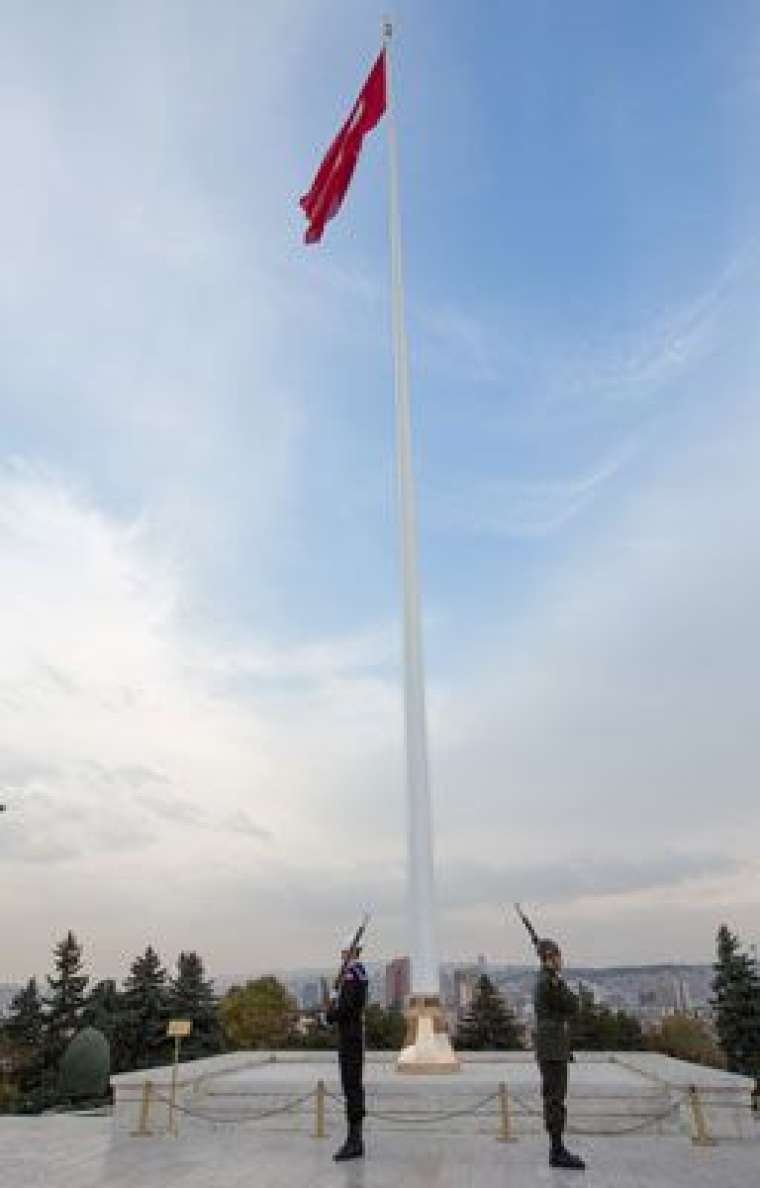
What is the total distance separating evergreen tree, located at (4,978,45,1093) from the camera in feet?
186

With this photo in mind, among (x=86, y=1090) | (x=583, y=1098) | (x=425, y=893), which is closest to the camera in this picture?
(x=583, y=1098)

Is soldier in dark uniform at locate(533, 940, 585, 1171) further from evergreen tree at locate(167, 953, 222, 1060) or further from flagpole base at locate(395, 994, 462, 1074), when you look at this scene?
evergreen tree at locate(167, 953, 222, 1060)

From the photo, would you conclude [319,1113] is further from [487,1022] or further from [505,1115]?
[487,1022]

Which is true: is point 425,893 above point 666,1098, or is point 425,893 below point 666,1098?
above

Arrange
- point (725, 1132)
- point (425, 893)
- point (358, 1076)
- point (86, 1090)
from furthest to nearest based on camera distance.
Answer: point (86, 1090)
point (425, 893)
point (725, 1132)
point (358, 1076)

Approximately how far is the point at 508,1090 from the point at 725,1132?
2460 mm

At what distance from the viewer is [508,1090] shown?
12016 mm

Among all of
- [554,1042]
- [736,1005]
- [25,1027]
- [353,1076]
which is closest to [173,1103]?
[353,1076]

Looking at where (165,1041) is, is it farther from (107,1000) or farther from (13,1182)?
(13,1182)

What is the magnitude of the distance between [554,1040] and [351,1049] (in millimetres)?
2066

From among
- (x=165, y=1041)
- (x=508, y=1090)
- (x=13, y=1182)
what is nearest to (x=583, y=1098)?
(x=508, y=1090)

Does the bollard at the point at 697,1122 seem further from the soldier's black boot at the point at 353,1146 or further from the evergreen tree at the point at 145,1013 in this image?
the evergreen tree at the point at 145,1013

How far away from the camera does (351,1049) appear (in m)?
10.2

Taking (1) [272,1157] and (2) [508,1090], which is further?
(2) [508,1090]
